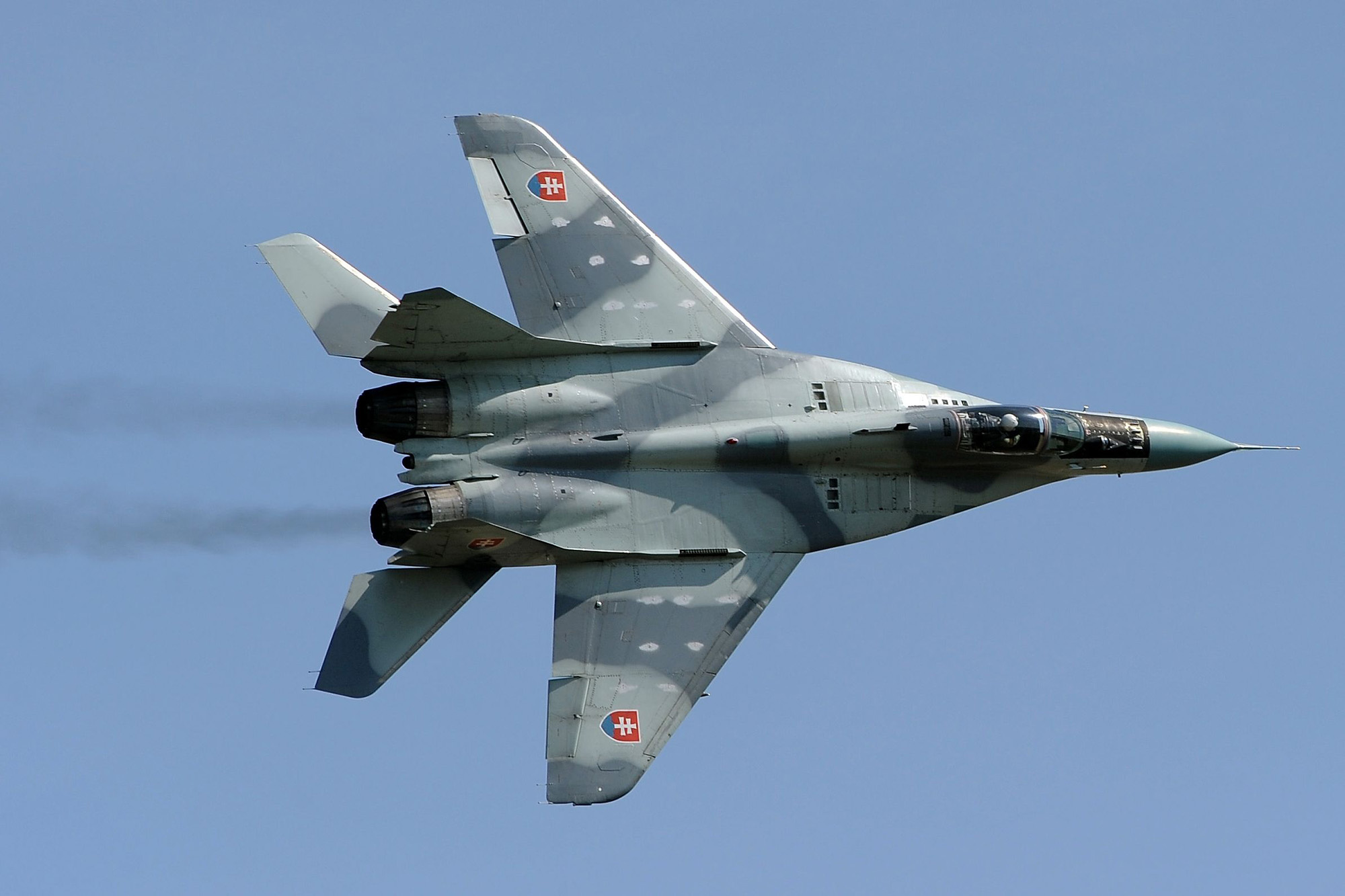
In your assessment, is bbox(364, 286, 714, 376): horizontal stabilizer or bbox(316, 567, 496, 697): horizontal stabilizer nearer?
bbox(364, 286, 714, 376): horizontal stabilizer

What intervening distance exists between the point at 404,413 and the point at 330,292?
7.49ft

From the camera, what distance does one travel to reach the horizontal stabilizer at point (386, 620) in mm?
28562

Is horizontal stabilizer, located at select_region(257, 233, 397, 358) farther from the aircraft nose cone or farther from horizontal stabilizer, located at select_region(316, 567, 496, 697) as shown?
the aircraft nose cone

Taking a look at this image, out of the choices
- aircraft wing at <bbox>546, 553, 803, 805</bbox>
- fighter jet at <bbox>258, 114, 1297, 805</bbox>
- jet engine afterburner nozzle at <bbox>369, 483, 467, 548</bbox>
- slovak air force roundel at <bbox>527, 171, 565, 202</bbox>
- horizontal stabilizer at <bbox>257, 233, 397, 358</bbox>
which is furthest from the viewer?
slovak air force roundel at <bbox>527, 171, 565, 202</bbox>

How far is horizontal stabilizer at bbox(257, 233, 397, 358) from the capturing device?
95.3 ft

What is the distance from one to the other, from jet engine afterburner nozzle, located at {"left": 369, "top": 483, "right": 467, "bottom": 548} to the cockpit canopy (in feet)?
23.1

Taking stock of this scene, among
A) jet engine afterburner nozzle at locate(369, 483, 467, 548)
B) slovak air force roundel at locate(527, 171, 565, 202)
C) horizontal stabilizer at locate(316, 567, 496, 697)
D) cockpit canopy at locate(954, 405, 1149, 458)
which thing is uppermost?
slovak air force roundel at locate(527, 171, 565, 202)

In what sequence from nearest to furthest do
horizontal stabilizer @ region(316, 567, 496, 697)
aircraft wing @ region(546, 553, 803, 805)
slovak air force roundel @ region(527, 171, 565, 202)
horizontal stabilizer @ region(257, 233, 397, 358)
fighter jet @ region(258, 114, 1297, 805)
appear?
aircraft wing @ region(546, 553, 803, 805) < fighter jet @ region(258, 114, 1297, 805) < horizontal stabilizer @ region(316, 567, 496, 697) < horizontal stabilizer @ region(257, 233, 397, 358) < slovak air force roundel @ region(527, 171, 565, 202)

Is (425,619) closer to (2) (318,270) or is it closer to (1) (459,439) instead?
(1) (459,439)

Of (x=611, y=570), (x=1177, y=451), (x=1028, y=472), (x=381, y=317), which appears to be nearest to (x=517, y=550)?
(x=611, y=570)

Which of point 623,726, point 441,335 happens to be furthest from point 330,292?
point 623,726

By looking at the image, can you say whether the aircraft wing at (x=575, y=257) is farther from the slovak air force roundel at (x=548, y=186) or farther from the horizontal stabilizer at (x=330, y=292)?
the horizontal stabilizer at (x=330, y=292)

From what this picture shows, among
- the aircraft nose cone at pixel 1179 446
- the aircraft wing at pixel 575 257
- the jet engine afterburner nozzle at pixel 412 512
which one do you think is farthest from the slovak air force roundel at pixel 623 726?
the aircraft nose cone at pixel 1179 446

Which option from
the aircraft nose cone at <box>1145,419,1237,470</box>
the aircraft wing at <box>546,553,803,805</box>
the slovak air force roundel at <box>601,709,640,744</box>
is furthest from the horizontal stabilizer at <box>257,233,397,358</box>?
the aircraft nose cone at <box>1145,419,1237,470</box>
